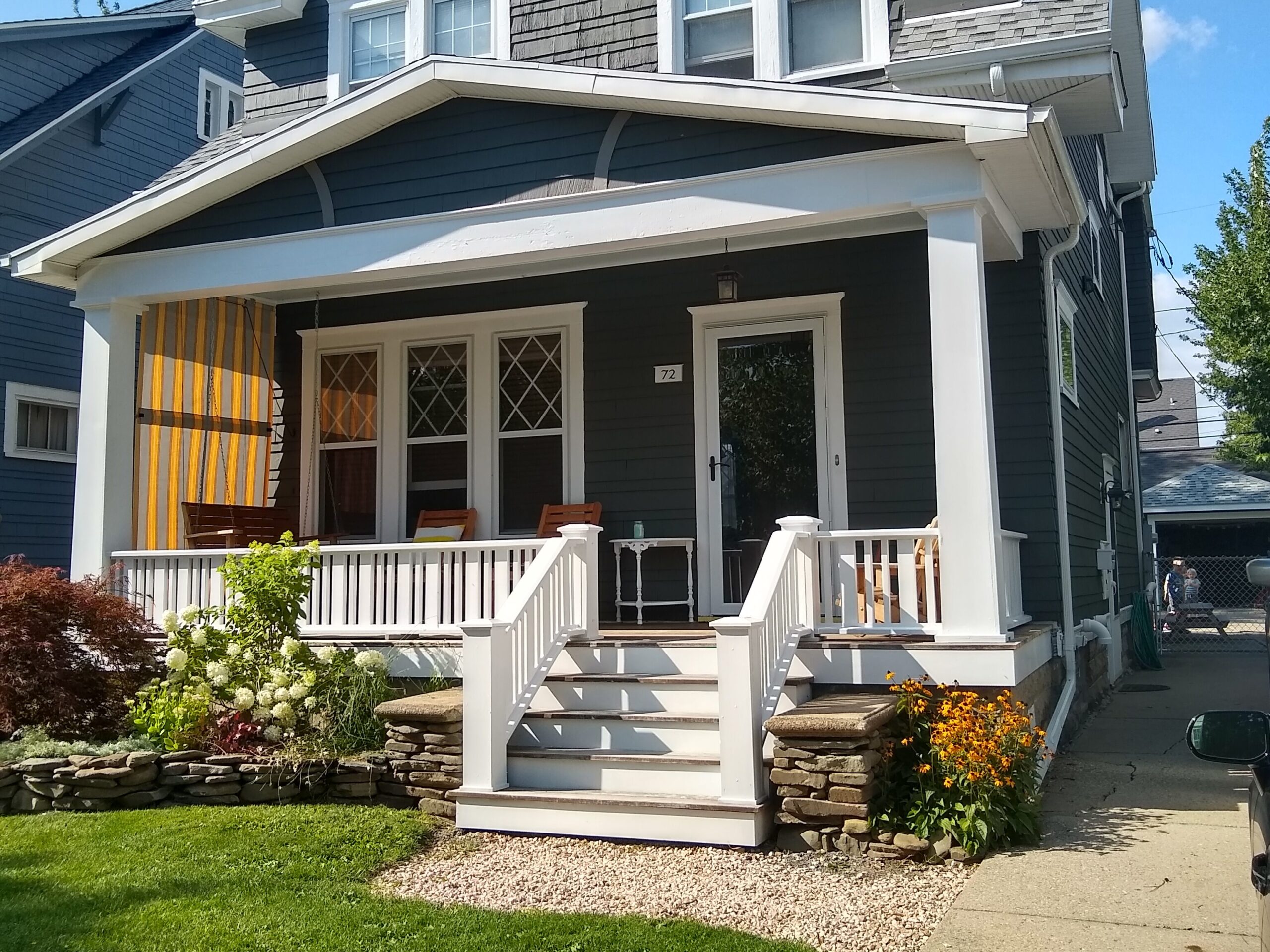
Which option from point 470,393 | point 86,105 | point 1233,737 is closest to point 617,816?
point 1233,737

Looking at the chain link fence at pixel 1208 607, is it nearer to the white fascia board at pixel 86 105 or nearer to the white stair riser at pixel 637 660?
the white stair riser at pixel 637 660

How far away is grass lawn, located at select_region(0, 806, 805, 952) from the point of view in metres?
4.02

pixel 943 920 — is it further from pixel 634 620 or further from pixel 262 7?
pixel 262 7

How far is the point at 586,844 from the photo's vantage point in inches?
213

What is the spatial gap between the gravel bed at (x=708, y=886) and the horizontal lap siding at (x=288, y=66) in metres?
7.53

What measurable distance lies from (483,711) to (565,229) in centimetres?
300

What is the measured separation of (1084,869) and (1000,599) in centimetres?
166

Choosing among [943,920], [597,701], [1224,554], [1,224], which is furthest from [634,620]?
[1224,554]

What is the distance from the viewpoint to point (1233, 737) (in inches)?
103

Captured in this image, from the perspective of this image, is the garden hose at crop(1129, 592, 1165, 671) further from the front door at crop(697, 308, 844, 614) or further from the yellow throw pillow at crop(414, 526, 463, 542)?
the yellow throw pillow at crop(414, 526, 463, 542)

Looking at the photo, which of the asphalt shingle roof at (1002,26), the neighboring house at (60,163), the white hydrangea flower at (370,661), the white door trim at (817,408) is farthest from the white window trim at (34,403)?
the asphalt shingle roof at (1002,26)

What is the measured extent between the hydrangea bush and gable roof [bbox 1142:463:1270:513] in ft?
69.4

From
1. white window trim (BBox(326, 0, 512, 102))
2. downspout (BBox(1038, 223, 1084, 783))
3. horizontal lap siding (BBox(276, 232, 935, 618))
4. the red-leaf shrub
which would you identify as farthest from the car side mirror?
white window trim (BBox(326, 0, 512, 102))

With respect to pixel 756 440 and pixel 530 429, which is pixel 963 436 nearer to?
pixel 756 440
